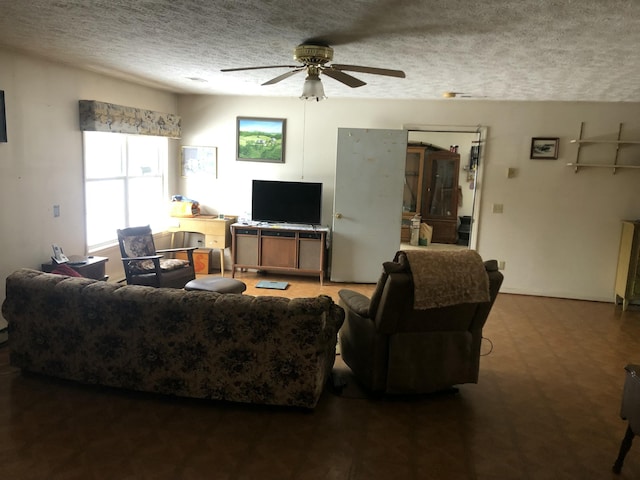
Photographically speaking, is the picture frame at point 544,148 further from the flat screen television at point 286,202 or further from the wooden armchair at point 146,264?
the wooden armchair at point 146,264

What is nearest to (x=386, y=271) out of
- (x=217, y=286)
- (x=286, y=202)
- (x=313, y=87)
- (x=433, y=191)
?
(x=313, y=87)

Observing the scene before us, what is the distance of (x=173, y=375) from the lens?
3053mm

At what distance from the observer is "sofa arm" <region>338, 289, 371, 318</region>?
131 inches

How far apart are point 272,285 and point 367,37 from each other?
3.61 metres

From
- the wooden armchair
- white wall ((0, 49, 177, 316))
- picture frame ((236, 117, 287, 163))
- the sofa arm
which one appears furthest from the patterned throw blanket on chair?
picture frame ((236, 117, 287, 163))

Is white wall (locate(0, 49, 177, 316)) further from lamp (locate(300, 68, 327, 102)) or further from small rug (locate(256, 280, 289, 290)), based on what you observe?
lamp (locate(300, 68, 327, 102))

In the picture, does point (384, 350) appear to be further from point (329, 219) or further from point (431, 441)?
point (329, 219)

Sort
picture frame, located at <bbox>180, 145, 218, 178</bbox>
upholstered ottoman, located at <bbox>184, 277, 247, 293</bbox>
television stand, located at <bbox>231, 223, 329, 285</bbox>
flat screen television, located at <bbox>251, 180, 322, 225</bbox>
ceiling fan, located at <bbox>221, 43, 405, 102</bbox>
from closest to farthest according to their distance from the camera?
ceiling fan, located at <bbox>221, 43, 405, 102</bbox>
upholstered ottoman, located at <bbox>184, 277, 247, 293</bbox>
television stand, located at <bbox>231, 223, 329, 285</bbox>
flat screen television, located at <bbox>251, 180, 322, 225</bbox>
picture frame, located at <bbox>180, 145, 218, 178</bbox>

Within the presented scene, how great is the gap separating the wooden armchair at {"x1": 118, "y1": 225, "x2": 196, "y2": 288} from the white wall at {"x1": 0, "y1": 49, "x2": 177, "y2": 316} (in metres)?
0.45

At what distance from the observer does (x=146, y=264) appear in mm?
5082

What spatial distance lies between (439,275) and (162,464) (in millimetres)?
1887

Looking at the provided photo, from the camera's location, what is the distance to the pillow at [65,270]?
165 inches

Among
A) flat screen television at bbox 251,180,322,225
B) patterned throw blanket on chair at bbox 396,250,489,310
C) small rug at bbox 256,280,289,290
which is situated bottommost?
small rug at bbox 256,280,289,290

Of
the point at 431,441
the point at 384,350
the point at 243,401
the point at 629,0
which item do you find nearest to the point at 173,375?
the point at 243,401
